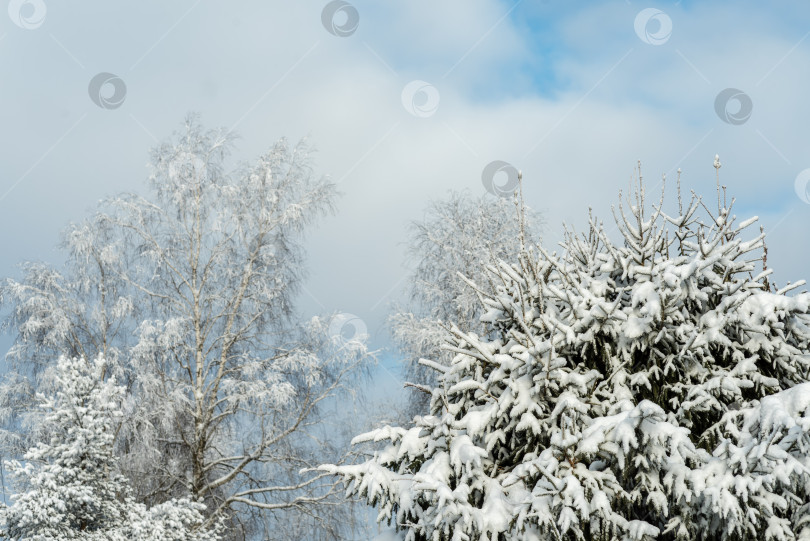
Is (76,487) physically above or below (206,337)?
below

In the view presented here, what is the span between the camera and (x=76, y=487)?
334 inches

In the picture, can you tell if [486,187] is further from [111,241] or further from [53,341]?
[53,341]

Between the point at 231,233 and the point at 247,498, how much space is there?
179 inches

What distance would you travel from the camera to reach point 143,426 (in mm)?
12578

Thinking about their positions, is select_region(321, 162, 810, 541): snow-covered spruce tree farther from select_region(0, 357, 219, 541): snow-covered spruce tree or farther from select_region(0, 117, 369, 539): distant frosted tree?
select_region(0, 117, 369, 539): distant frosted tree

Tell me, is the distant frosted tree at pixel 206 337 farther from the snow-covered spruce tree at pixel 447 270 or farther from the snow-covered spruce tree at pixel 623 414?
the snow-covered spruce tree at pixel 623 414

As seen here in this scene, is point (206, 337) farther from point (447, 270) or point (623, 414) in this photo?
point (623, 414)

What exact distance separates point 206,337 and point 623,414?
9.93 metres

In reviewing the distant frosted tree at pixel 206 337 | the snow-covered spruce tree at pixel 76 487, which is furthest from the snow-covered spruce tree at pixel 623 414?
the distant frosted tree at pixel 206 337

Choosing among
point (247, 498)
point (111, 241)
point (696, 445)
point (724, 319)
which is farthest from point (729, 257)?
point (111, 241)

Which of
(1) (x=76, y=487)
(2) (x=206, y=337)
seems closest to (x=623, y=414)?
(1) (x=76, y=487)

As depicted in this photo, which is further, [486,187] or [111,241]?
[486,187]

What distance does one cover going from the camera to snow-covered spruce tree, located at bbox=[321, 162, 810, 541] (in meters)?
4.74

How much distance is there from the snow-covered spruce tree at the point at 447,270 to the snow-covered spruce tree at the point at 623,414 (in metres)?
8.34
